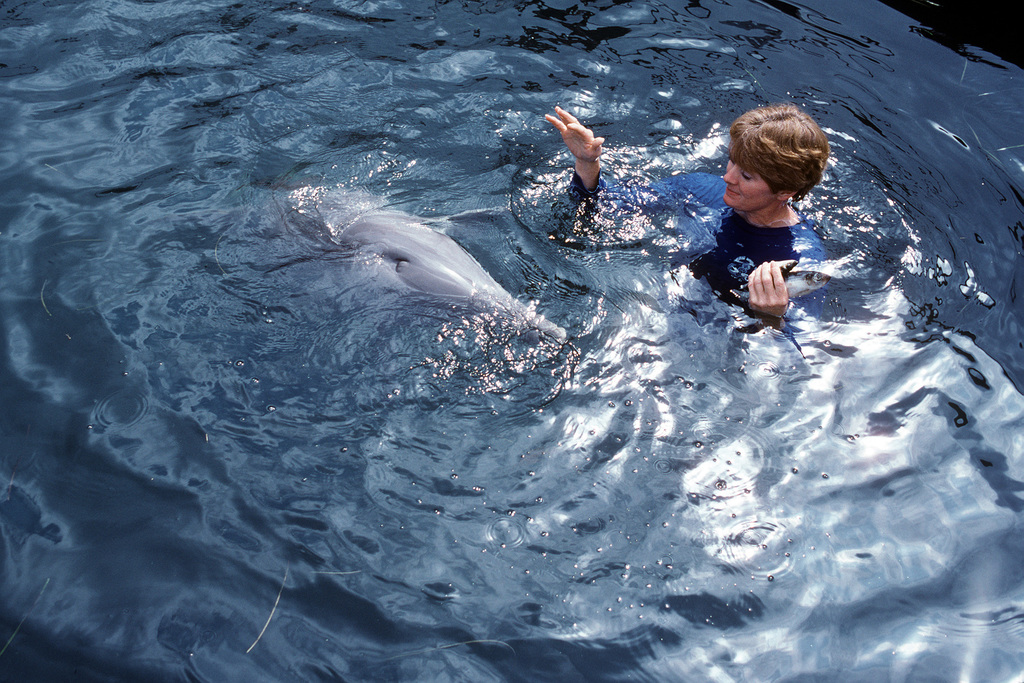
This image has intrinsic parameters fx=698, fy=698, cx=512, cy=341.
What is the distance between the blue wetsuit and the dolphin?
96 cm

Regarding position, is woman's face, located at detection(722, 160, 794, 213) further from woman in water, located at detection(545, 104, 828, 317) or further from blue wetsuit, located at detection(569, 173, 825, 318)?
blue wetsuit, located at detection(569, 173, 825, 318)

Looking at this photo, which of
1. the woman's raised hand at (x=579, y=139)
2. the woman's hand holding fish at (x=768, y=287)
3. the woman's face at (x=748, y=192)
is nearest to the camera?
the woman's hand holding fish at (x=768, y=287)

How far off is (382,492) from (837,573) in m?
1.89

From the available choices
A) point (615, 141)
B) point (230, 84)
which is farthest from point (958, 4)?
point (230, 84)

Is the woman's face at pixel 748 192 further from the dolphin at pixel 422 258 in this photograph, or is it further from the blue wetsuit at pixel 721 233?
the dolphin at pixel 422 258

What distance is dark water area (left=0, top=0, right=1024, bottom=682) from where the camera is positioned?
2623 millimetres

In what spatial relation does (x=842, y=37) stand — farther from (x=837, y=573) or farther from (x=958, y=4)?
(x=837, y=573)

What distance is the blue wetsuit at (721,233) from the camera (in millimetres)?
3842

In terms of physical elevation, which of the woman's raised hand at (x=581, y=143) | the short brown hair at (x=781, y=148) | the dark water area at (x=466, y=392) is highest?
the short brown hair at (x=781, y=148)

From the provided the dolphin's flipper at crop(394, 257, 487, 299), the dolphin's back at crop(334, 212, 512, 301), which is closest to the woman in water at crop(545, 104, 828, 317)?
the dolphin's back at crop(334, 212, 512, 301)

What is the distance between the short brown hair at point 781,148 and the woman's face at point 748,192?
38 millimetres

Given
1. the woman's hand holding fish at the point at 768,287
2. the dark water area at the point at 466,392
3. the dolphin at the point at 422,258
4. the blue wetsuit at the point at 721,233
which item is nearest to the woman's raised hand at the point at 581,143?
the blue wetsuit at the point at 721,233

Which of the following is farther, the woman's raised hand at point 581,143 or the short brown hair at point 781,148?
the woman's raised hand at point 581,143

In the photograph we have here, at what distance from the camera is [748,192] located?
368 cm
